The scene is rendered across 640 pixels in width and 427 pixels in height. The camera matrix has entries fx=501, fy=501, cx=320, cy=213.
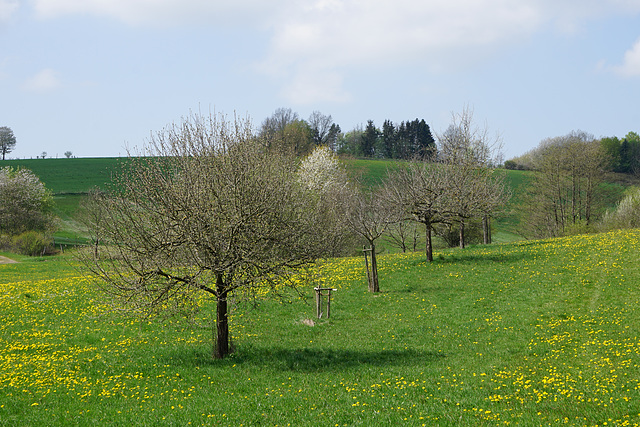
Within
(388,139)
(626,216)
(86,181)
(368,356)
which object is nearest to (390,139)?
(388,139)

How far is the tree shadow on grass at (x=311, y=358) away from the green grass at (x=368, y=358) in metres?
0.07

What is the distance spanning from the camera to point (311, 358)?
16859 millimetres

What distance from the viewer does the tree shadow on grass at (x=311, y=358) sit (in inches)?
631

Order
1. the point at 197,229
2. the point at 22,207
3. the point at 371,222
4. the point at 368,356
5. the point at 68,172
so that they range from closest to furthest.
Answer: the point at 197,229 → the point at 368,356 → the point at 371,222 → the point at 22,207 → the point at 68,172

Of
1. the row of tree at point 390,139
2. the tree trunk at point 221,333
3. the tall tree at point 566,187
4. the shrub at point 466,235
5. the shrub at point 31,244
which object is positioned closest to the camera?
the tree trunk at point 221,333

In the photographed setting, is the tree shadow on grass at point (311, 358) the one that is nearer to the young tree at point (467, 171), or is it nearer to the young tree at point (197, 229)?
the young tree at point (197, 229)

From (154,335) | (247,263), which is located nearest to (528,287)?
(247,263)

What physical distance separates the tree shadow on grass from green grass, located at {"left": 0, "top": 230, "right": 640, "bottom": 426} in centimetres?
7

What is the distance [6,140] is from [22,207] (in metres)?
78.2

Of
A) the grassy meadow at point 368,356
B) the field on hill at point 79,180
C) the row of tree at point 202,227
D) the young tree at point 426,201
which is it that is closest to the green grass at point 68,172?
the field on hill at point 79,180

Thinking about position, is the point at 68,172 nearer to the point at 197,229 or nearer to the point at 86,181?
the point at 86,181

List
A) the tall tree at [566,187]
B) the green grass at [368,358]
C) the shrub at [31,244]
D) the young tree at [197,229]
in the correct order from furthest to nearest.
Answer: the shrub at [31,244], the tall tree at [566,187], the young tree at [197,229], the green grass at [368,358]

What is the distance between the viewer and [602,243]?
34344mm

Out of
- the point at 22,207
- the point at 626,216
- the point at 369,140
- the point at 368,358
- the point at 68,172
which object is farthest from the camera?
the point at 369,140
